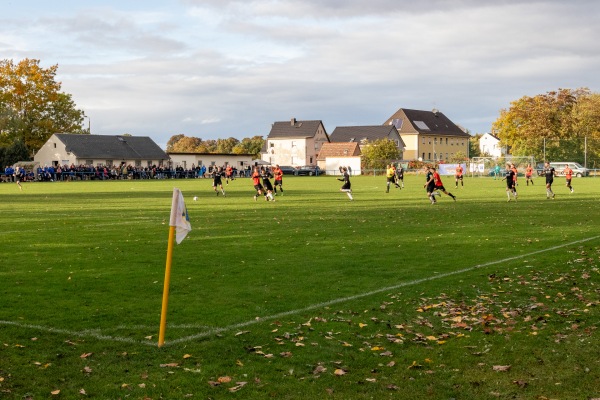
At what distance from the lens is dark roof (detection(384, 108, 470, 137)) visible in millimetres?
135625

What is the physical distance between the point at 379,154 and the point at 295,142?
35611 millimetres

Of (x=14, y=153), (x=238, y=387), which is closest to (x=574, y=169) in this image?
(x=14, y=153)

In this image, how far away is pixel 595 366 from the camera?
23.2 feet

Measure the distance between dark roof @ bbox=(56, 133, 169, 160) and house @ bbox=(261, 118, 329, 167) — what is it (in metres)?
31.5

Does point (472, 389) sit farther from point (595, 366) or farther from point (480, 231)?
point (480, 231)

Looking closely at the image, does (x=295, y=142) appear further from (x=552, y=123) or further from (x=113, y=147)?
(x=552, y=123)

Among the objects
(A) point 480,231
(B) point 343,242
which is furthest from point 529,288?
(A) point 480,231

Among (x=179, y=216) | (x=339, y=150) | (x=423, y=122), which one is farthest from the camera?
(x=423, y=122)

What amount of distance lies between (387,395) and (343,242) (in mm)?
10542

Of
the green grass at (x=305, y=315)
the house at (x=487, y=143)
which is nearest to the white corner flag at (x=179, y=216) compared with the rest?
the green grass at (x=305, y=315)

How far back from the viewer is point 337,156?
110000 millimetres

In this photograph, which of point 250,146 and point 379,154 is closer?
point 379,154

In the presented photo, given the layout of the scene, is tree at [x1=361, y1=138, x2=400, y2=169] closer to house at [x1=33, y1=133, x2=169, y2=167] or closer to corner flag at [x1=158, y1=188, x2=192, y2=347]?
house at [x1=33, y1=133, x2=169, y2=167]

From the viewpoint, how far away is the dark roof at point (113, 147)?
9329 centimetres
